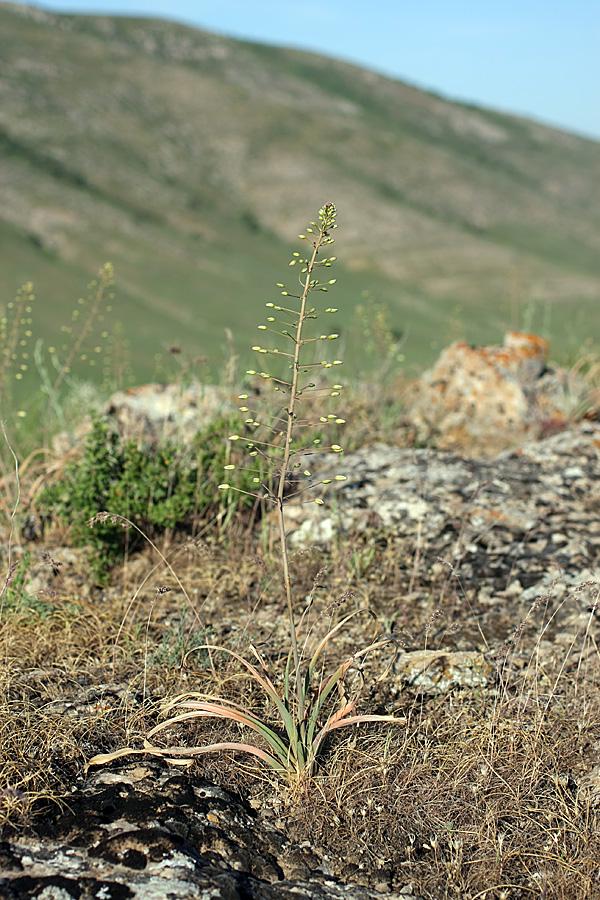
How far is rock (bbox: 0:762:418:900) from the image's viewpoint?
171 cm

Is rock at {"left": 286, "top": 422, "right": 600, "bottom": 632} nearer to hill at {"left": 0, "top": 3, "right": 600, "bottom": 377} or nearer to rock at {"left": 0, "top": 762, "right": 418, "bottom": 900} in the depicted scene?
rock at {"left": 0, "top": 762, "right": 418, "bottom": 900}

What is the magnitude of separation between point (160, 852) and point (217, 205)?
27.6m

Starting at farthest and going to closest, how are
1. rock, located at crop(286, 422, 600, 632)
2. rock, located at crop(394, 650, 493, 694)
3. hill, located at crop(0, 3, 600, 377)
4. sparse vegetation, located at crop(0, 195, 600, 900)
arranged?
hill, located at crop(0, 3, 600, 377), rock, located at crop(286, 422, 600, 632), rock, located at crop(394, 650, 493, 694), sparse vegetation, located at crop(0, 195, 600, 900)

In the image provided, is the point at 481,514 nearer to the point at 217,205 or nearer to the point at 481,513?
the point at 481,513

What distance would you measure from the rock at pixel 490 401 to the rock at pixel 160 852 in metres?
3.53

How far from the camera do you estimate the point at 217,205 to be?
27375mm

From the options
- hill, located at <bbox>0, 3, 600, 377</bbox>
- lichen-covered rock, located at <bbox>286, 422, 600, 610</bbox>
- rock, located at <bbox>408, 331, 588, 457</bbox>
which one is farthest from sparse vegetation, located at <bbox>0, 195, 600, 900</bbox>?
hill, located at <bbox>0, 3, 600, 377</bbox>

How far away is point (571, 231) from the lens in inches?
1430

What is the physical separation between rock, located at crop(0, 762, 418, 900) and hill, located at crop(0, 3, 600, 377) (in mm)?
9257

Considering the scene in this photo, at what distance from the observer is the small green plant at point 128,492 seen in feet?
11.4

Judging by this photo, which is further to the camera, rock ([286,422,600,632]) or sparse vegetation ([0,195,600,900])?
rock ([286,422,600,632])

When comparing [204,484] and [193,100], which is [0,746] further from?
[193,100]

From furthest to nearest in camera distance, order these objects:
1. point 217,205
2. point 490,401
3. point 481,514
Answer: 1. point 217,205
2. point 490,401
3. point 481,514

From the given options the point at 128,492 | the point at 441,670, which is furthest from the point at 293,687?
the point at 128,492
